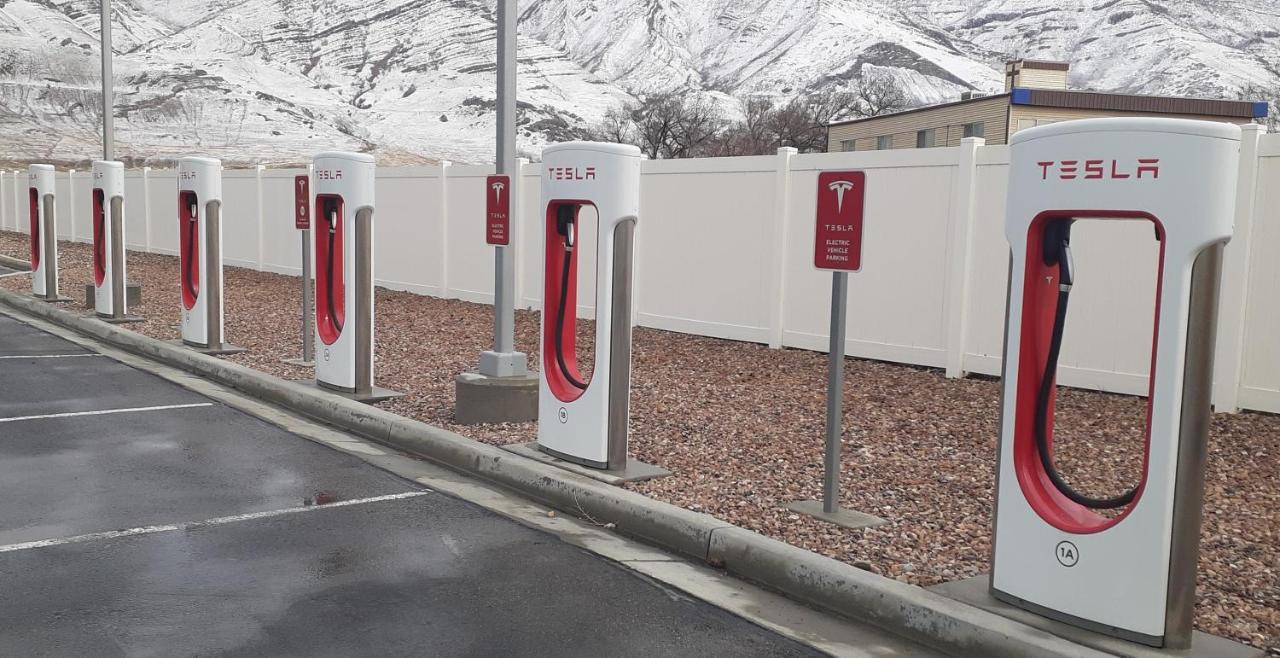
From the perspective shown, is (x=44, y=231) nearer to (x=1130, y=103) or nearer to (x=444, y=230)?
(x=444, y=230)

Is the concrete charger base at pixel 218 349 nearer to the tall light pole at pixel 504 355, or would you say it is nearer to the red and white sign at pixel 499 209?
the tall light pole at pixel 504 355

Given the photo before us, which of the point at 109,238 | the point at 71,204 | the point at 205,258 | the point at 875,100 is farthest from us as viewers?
the point at 875,100

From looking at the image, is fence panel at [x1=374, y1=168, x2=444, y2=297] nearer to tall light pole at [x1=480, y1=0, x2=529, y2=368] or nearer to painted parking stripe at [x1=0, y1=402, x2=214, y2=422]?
painted parking stripe at [x1=0, y1=402, x2=214, y2=422]

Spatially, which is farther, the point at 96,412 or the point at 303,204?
the point at 303,204

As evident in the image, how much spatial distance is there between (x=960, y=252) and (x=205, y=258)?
24.3ft

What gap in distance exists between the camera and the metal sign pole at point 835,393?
235 inches

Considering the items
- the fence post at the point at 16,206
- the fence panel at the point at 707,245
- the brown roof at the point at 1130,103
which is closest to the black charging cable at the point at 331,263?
the fence panel at the point at 707,245

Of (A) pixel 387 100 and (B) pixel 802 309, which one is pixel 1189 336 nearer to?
(B) pixel 802 309

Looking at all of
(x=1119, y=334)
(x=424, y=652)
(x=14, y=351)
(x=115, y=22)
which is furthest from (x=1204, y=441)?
(x=115, y=22)

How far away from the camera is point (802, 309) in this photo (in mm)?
11500

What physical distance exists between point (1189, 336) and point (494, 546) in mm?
3328

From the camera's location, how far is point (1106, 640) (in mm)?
4363

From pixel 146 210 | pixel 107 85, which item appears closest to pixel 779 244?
pixel 107 85

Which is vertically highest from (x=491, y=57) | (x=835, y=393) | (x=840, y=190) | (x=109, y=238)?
(x=491, y=57)
